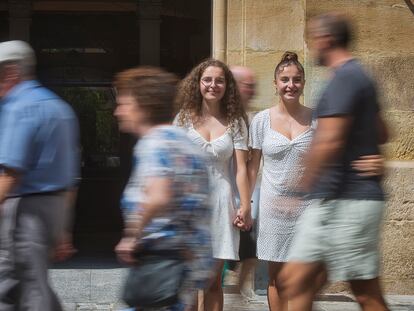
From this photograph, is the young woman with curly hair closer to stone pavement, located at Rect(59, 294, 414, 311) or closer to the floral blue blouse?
stone pavement, located at Rect(59, 294, 414, 311)

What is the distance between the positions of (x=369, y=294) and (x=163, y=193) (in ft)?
4.38

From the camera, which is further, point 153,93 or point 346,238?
point 346,238

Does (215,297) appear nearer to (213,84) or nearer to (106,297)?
(213,84)

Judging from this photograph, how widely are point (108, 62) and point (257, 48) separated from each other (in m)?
6.43

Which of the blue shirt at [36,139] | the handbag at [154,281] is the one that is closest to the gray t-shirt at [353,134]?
the handbag at [154,281]

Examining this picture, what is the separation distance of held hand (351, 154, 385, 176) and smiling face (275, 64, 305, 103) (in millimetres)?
1685

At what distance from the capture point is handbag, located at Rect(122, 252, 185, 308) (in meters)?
4.25

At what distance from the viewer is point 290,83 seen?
6.52 meters

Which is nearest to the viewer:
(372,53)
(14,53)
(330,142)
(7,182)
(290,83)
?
(330,142)

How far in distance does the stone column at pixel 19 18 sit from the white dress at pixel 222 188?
711cm

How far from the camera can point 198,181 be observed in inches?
171

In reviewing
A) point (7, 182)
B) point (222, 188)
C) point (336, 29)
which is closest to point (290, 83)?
point (222, 188)

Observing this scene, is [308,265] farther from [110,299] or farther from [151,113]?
[110,299]

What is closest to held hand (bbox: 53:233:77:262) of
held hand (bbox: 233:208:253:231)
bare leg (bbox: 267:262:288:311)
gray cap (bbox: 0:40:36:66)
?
gray cap (bbox: 0:40:36:66)
